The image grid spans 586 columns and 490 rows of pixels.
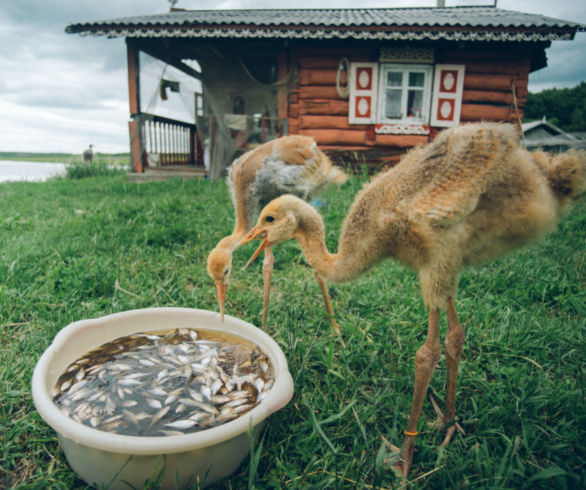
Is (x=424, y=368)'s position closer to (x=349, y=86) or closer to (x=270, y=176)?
(x=270, y=176)

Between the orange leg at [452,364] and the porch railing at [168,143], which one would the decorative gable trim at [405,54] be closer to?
Answer: the porch railing at [168,143]

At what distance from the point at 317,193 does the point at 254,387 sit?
10.2ft

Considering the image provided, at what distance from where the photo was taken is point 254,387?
208 centimetres

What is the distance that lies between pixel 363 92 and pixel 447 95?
2023 mm

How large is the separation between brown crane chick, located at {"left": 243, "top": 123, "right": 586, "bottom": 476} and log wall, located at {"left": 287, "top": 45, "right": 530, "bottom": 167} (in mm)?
7742

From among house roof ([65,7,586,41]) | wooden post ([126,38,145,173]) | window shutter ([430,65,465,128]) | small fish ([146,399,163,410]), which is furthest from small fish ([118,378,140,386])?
window shutter ([430,65,465,128])

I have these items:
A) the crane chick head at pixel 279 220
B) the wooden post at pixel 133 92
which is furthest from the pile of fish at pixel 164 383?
the wooden post at pixel 133 92

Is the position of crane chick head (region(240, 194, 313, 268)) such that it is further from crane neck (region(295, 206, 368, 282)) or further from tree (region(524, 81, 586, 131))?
tree (region(524, 81, 586, 131))

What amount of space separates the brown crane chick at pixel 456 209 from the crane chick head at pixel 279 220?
60cm

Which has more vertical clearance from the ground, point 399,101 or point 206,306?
point 399,101

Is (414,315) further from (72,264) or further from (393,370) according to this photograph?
(72,264)

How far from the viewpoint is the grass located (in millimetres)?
1794

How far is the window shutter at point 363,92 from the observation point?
9.40 meters

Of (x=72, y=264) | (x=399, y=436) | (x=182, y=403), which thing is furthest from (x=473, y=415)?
(x=72, y=264)
